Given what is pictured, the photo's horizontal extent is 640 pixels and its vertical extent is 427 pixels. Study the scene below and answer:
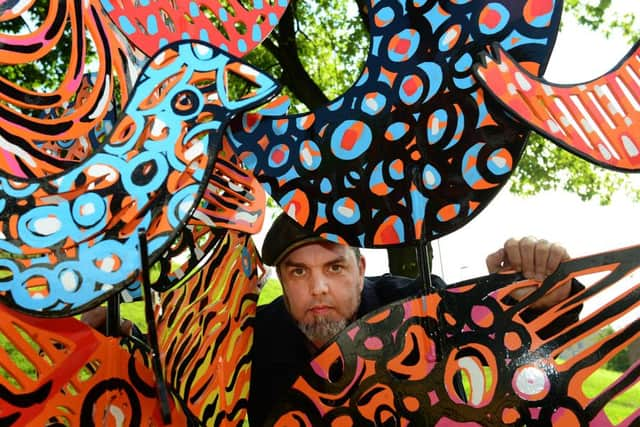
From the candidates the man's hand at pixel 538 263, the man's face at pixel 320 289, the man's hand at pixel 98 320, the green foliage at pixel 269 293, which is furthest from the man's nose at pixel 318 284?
the green foliage at pixel 269 293

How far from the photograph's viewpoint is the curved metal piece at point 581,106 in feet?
2.83

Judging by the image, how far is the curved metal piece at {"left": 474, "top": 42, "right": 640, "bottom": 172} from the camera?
86 centimetres

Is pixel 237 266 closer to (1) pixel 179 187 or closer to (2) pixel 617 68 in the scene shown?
(1) pixel 179 187

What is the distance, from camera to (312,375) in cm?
94

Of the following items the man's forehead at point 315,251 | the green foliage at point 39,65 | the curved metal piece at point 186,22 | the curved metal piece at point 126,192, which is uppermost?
the green foliage at point 39,65

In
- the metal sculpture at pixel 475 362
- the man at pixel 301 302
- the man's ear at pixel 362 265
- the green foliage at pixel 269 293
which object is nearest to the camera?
the metal sculpture at pixel 475 362

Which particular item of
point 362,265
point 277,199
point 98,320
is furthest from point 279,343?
point 277,199

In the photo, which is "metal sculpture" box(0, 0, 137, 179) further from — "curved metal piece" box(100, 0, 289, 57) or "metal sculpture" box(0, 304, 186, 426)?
"metal sculpture" box(0, 304, 186, 426)

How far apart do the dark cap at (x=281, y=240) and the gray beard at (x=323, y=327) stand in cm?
16

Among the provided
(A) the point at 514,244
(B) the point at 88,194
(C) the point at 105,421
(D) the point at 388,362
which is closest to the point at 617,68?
(A) the point at 514,244

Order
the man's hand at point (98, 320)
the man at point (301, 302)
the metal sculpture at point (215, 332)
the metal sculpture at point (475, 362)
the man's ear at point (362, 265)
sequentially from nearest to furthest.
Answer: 1. the metal sculpture at point (475, 362)
2. the metal sculpture at point (215, 332)
3. the man's hand at point (98, 320)
4. the man at point (301, 302)
5. the man's ear at point (362, 265)

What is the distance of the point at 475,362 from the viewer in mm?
879

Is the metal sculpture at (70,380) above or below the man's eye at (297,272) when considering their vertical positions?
below

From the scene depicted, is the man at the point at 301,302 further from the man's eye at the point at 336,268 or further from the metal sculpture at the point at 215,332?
the metal sculpture at the point at 215,332
